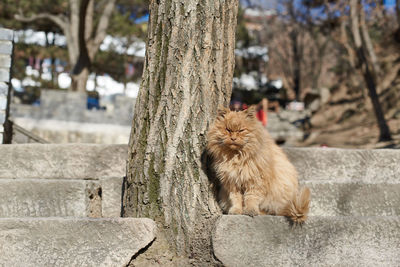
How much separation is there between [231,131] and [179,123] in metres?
0.36

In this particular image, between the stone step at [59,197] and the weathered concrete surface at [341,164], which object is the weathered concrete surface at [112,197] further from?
the weathered concrete surface at [341,164]

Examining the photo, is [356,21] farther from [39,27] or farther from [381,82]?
[39,27]

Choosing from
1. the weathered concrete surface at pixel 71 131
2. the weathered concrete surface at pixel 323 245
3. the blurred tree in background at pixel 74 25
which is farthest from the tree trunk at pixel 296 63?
the weathered concrete surface at pixel 323 245

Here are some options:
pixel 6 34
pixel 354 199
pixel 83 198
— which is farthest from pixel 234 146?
pixel 6 34

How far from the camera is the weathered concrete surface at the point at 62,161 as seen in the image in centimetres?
384

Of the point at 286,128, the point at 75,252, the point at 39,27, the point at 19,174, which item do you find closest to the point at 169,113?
the point at 75,252

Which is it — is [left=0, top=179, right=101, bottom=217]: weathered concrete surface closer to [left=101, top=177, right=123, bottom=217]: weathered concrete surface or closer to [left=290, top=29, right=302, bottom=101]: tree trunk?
[left=101, top=177, right=123, bottom=217]: weathered concrete surface

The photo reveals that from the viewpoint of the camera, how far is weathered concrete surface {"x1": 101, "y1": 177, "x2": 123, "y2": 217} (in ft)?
11.8

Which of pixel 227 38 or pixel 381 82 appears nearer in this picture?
pixel 227 38

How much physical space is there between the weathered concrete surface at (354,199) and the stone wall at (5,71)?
3.34 metres

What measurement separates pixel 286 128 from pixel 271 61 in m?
10.0

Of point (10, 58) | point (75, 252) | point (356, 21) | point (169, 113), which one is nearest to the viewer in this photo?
point (75, 252)

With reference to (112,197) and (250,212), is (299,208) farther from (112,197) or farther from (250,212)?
(112,197)

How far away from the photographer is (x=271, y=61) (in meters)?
26.6
